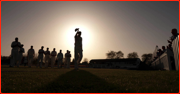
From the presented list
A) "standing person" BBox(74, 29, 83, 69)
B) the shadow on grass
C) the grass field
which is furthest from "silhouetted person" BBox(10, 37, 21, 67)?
the shadow on grass

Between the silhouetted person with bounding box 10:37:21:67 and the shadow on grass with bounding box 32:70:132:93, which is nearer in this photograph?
the shadow on grass with bounding box 32:70:132:93

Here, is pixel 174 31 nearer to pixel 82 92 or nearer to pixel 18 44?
pixel 82 92

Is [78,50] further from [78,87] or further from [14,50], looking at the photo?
[14,50]

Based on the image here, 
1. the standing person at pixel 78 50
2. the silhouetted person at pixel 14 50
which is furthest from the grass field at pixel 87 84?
the silhouetted person at pixel 14 50

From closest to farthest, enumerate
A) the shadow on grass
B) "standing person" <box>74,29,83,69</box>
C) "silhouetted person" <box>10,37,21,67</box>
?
the shadow on grass
"standing person" <box>74,29,83,69</box>
"silhouetted person" <box>10,37,21,67</box>

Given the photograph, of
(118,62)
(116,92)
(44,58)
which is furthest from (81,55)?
(118,62)

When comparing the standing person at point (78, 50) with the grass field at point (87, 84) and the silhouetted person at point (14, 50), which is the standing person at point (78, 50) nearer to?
the grass field at point (87, 84)

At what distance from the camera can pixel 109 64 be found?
44.3 metres

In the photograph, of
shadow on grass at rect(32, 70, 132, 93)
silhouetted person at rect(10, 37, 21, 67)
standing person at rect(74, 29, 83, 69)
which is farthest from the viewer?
silhouetted person at rect(10, 37, 21, 67)

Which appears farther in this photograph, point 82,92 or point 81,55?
point 81,55

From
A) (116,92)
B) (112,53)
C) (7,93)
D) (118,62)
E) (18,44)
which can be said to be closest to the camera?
(7,93)

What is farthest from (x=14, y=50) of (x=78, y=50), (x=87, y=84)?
(x=87, y=84)

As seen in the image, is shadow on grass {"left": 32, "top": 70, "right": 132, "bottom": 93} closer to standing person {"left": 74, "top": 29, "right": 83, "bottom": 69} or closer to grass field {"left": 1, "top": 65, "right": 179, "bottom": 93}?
grass field {"left": 1, "top": 65, "right": 179, "bottom": 93}

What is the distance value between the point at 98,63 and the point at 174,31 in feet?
135
